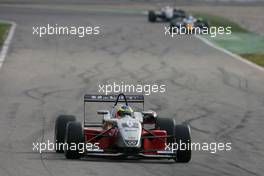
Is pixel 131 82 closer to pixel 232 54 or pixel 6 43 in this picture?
pixel 232 54

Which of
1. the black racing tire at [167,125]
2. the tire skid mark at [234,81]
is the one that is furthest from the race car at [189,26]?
the black racing tire at [167,125]

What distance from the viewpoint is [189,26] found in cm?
4300

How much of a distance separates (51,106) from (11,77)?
5.58m

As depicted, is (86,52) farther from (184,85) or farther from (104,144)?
(104,144)

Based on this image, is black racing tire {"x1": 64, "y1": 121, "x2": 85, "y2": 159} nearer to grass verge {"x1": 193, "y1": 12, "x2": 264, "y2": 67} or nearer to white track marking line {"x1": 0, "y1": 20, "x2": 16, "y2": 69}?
white track marking line {"x1": 0, "y1": 20, "x2": 16, "y2": 69}

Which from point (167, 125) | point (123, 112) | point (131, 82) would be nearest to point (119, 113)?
point (123, 112)

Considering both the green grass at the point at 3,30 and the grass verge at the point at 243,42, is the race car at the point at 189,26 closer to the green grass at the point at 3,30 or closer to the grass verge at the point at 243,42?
the grass verge at the point at 243,42

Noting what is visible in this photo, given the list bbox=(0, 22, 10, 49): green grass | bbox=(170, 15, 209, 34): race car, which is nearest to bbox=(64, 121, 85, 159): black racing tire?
bbox=(0, 22, 10, 49): green grass

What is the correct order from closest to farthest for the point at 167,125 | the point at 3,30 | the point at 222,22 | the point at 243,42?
the point at 167,125
the point at 243,42
the point at 3,30
the point at 222,22

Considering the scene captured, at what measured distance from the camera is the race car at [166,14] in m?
50.1

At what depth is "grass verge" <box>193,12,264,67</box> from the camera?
3384 centimetres

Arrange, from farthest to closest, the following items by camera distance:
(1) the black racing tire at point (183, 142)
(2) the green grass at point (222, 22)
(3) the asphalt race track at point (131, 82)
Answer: (2) the green grass at point (222, 22)
(1) the black racing tire at point (183, 142)
(3) the asphalt race track at point (131, 82)

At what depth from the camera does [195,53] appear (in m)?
34.2

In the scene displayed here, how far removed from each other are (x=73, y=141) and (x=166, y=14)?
37216 mm
